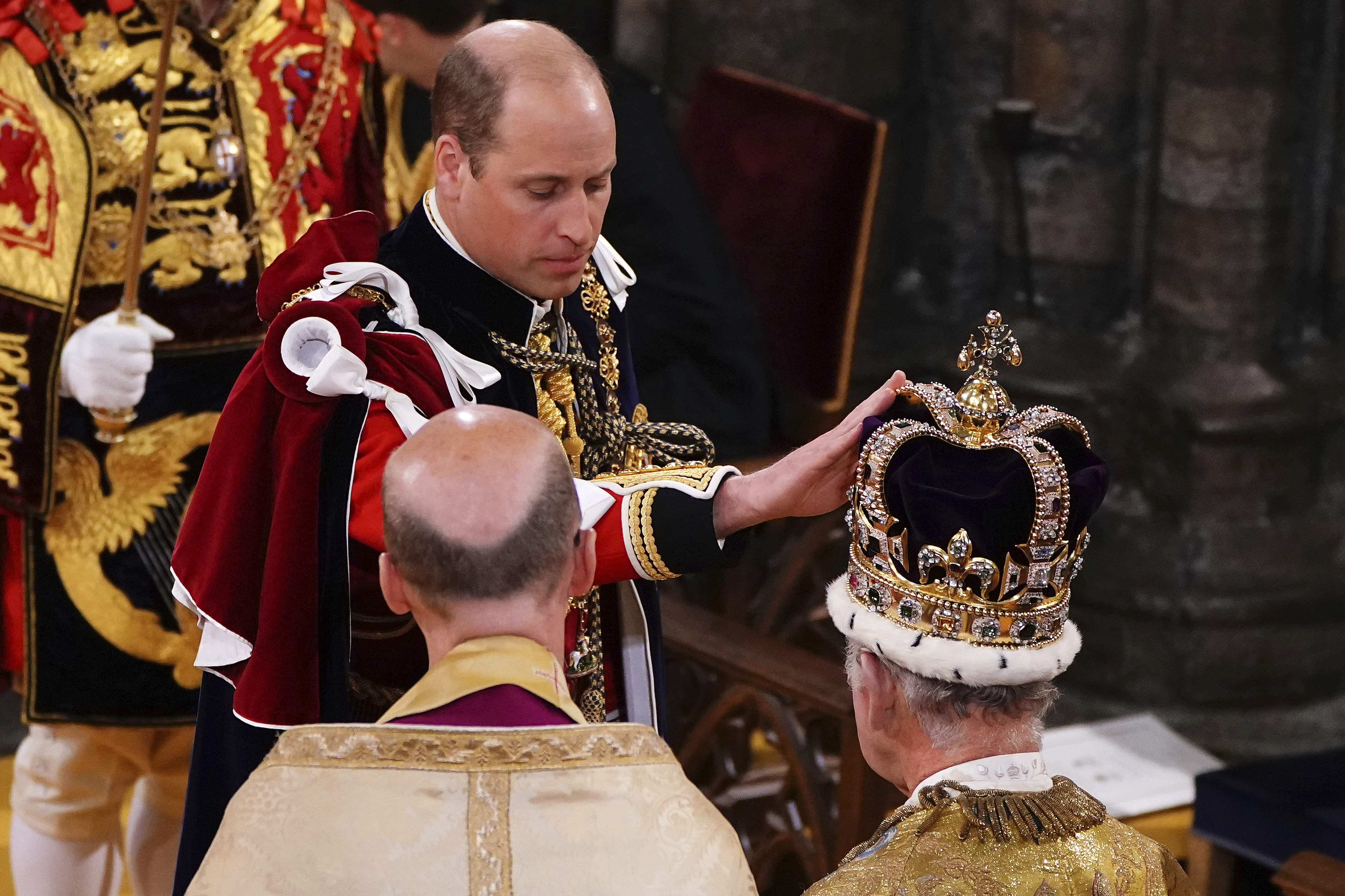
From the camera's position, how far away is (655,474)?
271cm

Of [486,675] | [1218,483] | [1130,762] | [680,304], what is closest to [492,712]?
[486,675]

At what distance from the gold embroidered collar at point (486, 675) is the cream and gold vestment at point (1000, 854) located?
1.60 feet

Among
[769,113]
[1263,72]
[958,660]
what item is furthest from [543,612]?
[1263,72]

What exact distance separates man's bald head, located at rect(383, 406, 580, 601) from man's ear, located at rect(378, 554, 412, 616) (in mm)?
18

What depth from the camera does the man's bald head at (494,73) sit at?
262 cm

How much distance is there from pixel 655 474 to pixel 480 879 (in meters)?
0.97

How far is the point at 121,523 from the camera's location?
3650 millimetres

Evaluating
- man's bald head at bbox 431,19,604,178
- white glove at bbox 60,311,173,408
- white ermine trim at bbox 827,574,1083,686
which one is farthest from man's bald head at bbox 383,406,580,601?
white glove at bbox 60,311,173,408

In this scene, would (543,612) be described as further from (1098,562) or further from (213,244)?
(1098,562)

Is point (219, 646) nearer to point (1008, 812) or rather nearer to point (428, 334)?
point (428, 334)

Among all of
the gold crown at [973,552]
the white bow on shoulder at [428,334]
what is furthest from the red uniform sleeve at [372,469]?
the gold crown at [973,552]

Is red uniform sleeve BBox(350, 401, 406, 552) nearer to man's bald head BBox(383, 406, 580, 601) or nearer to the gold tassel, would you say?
man's bald head BBox(383, 406, 580, 601)

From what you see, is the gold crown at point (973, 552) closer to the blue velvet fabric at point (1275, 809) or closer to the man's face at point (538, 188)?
the man's face at point (538, 188)

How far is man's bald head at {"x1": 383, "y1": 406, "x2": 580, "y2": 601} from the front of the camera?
192 cm
